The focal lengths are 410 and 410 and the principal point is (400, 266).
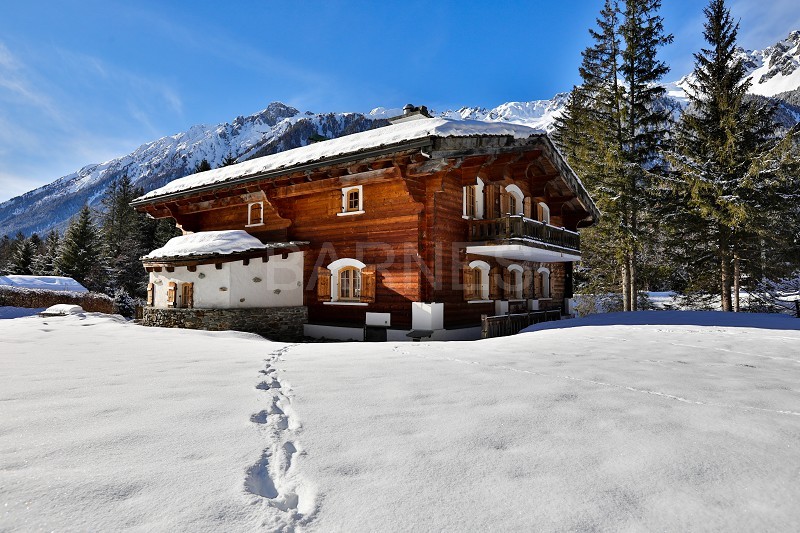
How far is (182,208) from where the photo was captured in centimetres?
1772

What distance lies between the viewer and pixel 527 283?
53.2 ft

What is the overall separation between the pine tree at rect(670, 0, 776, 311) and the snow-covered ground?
16166mm

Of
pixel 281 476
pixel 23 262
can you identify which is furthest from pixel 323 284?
pixel 23 262

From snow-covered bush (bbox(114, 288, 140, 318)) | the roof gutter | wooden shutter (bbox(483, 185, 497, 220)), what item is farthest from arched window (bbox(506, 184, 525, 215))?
snow-covered bush (bbox(114, 288, 140, 318))

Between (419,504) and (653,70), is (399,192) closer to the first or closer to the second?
(419,504)

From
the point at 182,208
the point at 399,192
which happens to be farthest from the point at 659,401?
the point at 182,208

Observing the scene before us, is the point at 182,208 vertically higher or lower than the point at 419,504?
higher

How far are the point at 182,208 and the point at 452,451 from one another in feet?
60.5

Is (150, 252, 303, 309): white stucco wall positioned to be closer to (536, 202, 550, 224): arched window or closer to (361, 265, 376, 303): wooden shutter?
(361, 265, 376, 303): wooden shutter

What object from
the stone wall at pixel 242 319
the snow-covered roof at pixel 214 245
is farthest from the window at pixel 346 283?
the snow-covered roof at pixel 214 245

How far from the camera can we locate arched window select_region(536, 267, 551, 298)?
17516 millimetres

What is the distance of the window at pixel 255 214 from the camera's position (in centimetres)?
1588

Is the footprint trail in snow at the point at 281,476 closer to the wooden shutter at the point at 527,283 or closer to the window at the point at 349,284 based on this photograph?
the window at the point at 349,284

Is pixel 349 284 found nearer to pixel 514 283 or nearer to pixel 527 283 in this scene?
pixel 514 283
